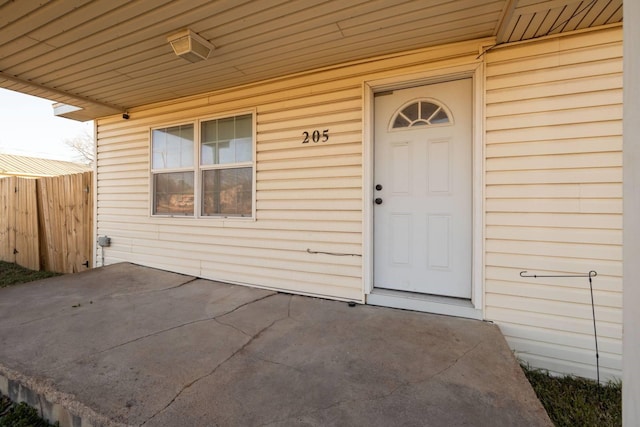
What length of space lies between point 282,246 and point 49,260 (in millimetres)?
4916

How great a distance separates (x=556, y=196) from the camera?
227 centimetres

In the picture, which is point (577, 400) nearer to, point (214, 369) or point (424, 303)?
point (424, 303)

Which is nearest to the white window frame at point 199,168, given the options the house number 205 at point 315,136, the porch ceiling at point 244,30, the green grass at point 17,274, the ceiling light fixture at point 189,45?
the porch ceiling at point 244,30

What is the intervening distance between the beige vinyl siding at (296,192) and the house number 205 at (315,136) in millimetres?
46

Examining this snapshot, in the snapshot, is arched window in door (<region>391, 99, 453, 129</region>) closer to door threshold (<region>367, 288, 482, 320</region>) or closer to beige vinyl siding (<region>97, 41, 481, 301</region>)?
beige vinyl siding (<region>97, 41, 481, 301</region>)

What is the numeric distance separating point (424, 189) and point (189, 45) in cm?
246

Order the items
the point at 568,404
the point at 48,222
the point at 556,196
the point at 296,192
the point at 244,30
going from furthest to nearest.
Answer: the point at 48,222 → the point at 296,192 → the point at 244,30 → the point at 556,196 → the point at 568,404

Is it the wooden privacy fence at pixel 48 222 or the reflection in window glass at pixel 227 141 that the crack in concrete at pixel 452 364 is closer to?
the reflection in window glass at pixel 227 141

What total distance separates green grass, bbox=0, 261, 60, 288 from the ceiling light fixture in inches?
181

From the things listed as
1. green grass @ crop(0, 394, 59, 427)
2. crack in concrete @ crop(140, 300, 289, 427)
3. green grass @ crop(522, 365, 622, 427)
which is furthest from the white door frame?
green grass @ crop(0, 394, 59, 427)

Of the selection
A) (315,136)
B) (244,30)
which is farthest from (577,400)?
(244,30)

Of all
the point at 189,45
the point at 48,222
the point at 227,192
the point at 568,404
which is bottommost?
the point at 568,404

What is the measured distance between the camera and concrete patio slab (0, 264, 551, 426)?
142cm

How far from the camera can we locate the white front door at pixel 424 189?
8.65 feet
